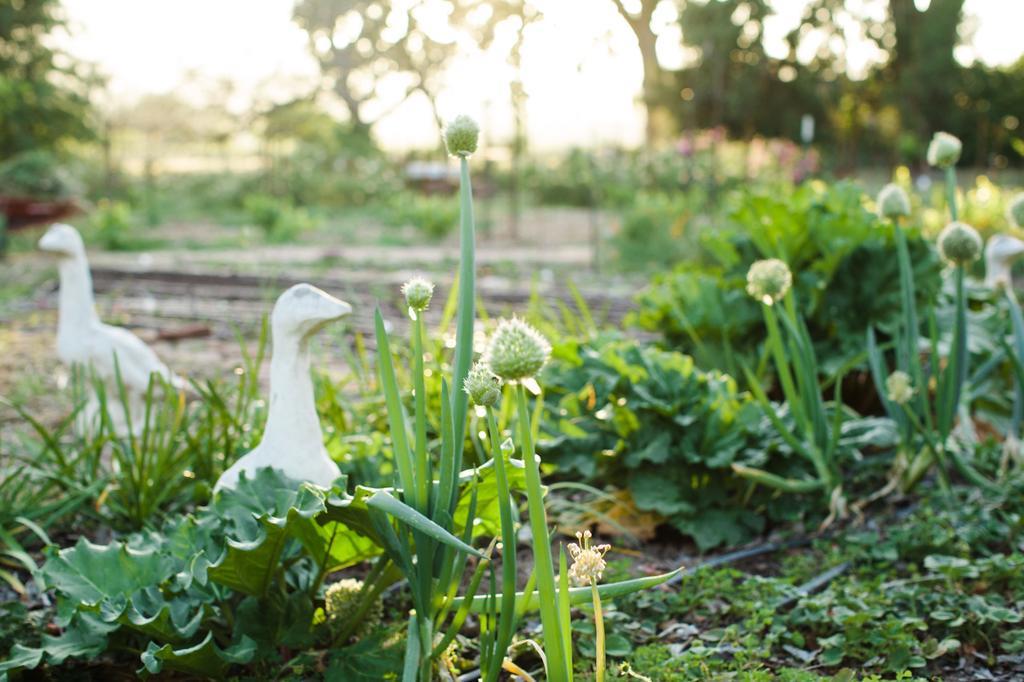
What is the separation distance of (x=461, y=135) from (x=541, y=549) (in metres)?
0.66

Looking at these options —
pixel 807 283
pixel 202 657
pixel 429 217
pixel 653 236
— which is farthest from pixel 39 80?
pixel 202 657

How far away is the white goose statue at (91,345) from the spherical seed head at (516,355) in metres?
1.95

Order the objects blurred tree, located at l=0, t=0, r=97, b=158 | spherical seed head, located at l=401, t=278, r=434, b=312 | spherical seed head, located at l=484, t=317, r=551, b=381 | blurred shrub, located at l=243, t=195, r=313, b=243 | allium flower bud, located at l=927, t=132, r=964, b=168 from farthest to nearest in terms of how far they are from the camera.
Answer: blurred tree, located at l=0, t=0, r=97, b=158 → blurred shrub, located at l=243, t=195, r=313, b=243 → allium flower bud, located at l=927, t=132, r=964, b=168 → spherical seed head, located at l=401, t=278, r=434, b=312 → spherical seed head, located at l=484, t=317, r=551, b=381

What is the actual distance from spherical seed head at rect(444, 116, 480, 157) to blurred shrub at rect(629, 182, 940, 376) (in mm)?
1845

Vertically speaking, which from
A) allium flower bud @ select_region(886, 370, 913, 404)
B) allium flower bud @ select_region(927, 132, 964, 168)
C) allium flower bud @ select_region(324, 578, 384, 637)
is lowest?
allium flower bud @ select_region(324, 578, 384, 637)

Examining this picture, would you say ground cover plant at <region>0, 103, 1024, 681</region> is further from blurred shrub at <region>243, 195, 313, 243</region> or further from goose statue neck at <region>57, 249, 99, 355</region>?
blurred shrub at <region>243, 195, 313, 243</region>

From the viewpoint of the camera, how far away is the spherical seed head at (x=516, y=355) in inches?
51.5

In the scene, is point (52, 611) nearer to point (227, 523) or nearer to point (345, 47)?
point (227, 523)

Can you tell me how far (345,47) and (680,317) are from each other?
14.4 metres

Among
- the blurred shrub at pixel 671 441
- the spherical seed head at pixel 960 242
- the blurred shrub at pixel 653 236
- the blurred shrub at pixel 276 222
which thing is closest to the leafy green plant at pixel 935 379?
the spherical seed head at pixel 960 242

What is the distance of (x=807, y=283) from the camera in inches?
134

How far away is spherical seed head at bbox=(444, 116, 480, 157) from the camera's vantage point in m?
1.60

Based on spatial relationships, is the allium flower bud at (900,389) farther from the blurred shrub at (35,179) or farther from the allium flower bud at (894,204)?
the blurred shrub at (35,179)

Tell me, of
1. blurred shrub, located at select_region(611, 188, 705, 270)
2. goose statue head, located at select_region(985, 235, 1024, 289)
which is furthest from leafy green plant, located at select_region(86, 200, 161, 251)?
goose statue head, located at select_region(985, 235, 1024, 289)
